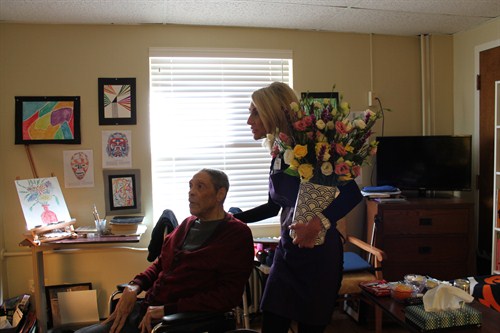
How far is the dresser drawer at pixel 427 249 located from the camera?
3.13 meters

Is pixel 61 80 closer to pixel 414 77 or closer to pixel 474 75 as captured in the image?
pixel 414 77

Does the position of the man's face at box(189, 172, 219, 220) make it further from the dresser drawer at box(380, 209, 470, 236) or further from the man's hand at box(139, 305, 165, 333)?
the dresser drawer at box(380, 209, 470, 236)

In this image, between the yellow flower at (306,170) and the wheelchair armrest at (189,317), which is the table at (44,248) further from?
the yellow flower at (306,170)

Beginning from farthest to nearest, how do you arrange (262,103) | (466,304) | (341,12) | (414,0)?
(341,12) < (414,0) < (466,304) < (262,103)

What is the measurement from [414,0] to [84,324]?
344cm

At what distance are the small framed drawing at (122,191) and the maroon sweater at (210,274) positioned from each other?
1234 mm

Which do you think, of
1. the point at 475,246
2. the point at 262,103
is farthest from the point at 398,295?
the point at 475,246

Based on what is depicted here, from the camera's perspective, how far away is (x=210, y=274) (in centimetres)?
201

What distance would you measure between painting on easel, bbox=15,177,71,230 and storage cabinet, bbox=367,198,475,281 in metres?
2.42

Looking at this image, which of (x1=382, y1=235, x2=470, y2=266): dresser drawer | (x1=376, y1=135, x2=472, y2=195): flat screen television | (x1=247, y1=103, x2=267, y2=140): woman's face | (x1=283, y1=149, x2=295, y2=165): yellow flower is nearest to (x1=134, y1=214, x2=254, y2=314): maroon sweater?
(x1=247, y1=103, x2=267, y2=140): woman's face

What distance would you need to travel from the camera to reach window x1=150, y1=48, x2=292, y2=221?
3307mm

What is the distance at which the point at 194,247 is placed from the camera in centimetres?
213

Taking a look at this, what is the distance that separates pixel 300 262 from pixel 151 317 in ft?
2.68

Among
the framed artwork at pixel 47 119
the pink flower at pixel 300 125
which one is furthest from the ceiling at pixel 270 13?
the pink flower at pixel 300 125
